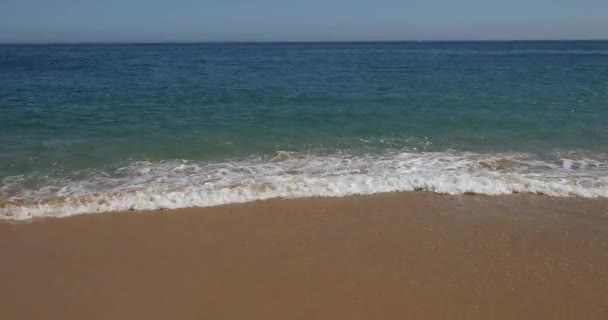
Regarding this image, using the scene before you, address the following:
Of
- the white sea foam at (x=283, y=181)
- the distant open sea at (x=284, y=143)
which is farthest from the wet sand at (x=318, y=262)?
the distant open sea at (x=284, y=143)

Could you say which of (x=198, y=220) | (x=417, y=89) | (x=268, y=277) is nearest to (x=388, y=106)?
(x=417, y=89)

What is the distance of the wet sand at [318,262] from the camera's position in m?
4.71

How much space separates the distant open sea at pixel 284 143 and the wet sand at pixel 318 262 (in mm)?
764

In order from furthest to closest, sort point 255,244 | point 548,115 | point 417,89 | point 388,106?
point 417,89, point 388,106, point 548,115, point 255,244

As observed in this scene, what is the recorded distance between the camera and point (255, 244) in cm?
604

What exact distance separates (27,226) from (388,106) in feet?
40.3

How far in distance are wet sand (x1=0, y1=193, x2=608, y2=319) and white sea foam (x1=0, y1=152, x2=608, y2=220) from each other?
18.7 inches

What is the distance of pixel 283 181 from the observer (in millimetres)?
8492

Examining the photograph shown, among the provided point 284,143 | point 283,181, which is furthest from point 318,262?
point 284,143

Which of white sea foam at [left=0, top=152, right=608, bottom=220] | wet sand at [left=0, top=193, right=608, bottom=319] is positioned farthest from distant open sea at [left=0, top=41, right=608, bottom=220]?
wet sand at [left=0, top=193, right=608, bottom=319]

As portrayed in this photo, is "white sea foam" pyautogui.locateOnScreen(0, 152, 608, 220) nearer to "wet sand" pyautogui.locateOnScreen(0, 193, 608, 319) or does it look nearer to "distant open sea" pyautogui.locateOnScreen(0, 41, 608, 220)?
"distant open sea" pyautogui.locateOnScreen(0, 41, 608, 220)

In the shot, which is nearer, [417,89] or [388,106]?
[388,106]

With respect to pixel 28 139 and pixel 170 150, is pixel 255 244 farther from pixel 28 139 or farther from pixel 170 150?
pixel 28 139

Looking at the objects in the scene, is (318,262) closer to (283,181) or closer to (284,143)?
(283,181)
